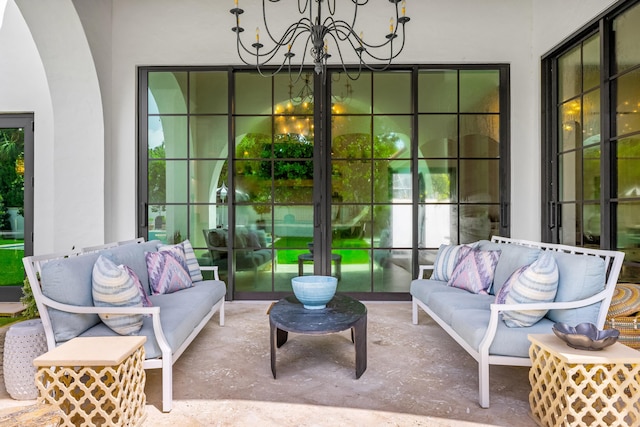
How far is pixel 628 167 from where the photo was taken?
296 cm

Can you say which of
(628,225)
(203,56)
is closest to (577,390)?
(628,225)

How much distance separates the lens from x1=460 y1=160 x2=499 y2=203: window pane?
4.37 meters

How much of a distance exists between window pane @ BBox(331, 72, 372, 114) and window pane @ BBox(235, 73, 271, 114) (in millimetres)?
746

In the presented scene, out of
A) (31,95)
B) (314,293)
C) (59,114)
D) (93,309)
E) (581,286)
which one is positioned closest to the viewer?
(93,309)

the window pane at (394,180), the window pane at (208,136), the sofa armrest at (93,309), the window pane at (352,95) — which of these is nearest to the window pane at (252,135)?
the window pane at (208,136)

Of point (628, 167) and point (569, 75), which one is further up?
point (569, 75)

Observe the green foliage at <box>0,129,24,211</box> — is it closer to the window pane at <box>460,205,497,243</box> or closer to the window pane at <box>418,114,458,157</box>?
the window pane at <box>418,114,458,157</box>

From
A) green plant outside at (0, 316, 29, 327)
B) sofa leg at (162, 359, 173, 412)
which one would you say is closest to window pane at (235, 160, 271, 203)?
green plant outside at (0, 316, 29, 327)

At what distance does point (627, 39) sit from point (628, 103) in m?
0.50

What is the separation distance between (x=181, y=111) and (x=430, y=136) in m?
2.81

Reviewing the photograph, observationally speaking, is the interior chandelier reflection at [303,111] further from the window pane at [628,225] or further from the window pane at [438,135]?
the window pane at [628,225]

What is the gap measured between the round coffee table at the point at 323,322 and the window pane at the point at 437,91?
8.71ft

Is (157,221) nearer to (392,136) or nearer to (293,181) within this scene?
(293,181)

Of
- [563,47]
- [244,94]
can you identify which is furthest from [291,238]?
[563,47]
